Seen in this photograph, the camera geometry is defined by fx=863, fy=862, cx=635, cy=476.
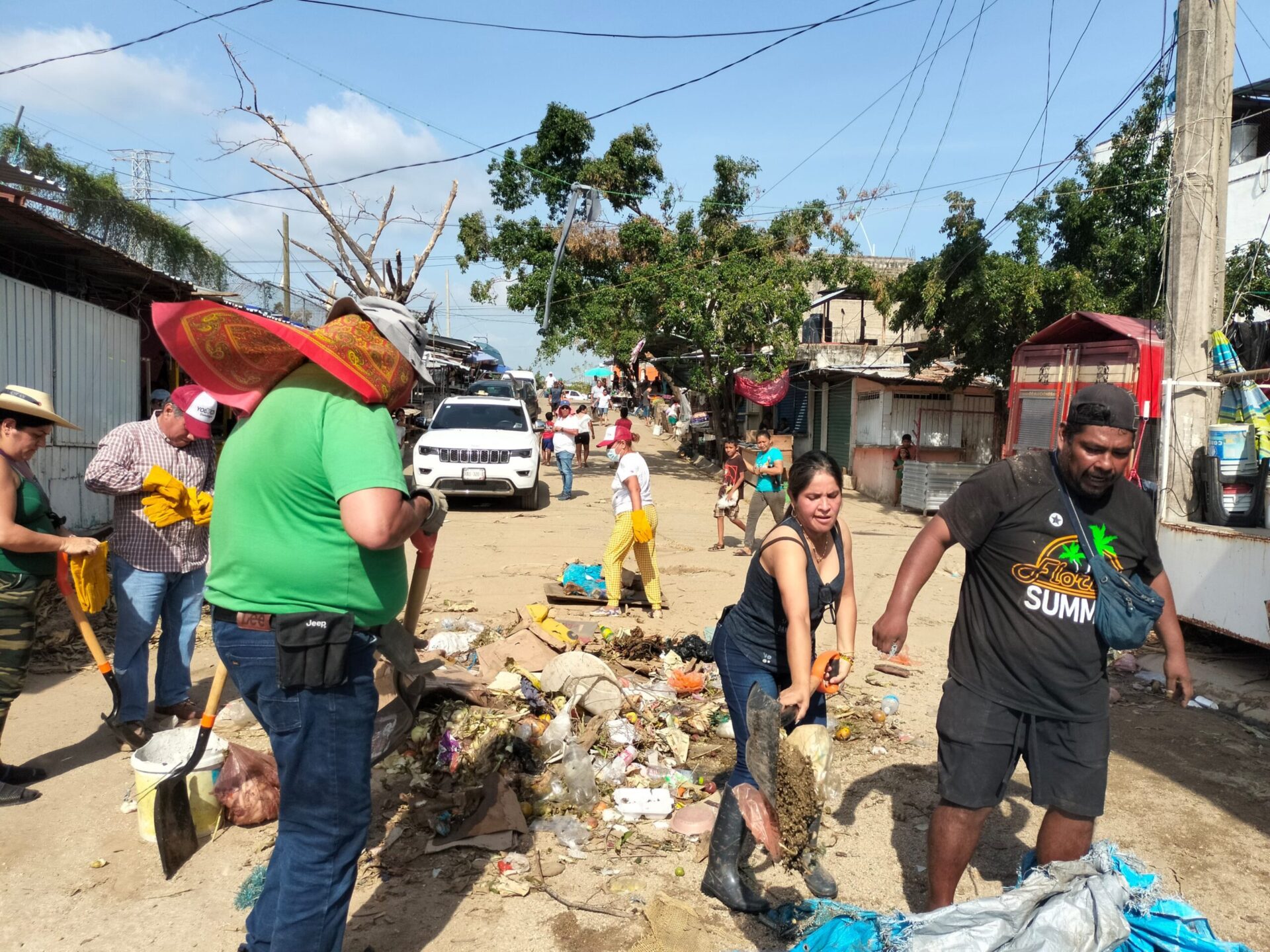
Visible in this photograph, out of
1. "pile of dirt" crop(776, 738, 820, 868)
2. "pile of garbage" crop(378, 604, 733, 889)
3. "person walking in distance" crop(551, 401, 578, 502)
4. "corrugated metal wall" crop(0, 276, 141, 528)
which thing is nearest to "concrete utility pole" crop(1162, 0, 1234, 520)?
"pile of garbage" crop(378, 604, 733, 889)

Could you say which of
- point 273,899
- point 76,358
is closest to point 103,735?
point 273,899

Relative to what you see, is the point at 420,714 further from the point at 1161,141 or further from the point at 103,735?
the point at 1161,141

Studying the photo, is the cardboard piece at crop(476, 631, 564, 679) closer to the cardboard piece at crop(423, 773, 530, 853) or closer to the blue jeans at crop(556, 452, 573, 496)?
the cardboard piece at crop(423, 773, 530, 853)

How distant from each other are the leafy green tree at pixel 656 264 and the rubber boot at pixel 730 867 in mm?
16383

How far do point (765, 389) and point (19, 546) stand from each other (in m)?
18.6

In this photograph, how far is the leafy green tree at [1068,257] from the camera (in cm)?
1376

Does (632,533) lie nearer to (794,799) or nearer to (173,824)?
(173,824)

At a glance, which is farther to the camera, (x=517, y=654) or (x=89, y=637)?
(x=517, y=654)

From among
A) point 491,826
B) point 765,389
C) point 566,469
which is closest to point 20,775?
point 491,826

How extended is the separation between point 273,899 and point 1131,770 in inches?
178

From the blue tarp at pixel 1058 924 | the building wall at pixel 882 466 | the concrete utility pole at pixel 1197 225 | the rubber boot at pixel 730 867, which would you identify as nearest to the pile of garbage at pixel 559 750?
the rubber boot at pixel 730 867

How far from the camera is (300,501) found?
2.29 m

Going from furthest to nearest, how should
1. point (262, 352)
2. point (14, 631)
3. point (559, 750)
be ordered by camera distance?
1. point (559, 750)
2. point (14, 631)
3. point (262, 352)

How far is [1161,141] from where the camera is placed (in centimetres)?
1367
